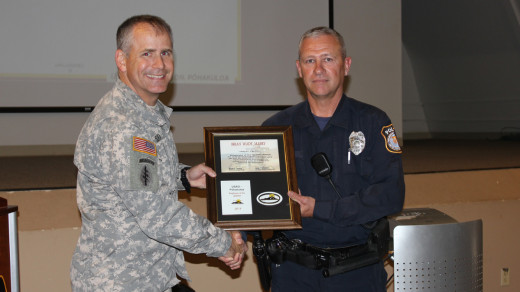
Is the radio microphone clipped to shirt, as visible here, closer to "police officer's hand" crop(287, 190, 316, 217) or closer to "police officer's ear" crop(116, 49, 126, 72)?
"police officer's hand" crop(287, 190, 316, 217)

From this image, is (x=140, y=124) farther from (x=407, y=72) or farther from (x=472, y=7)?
(x=407, y=72)

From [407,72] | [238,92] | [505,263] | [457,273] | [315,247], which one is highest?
[407,72]

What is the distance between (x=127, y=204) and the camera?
1919mm

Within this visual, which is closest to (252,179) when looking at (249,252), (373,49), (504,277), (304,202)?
(304,202)

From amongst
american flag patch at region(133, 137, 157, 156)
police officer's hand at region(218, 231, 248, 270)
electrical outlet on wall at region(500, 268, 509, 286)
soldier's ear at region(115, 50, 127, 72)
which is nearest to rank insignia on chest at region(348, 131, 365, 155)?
police officer's hand at region(218, 231, 248, 270)

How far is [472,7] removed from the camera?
855 cm

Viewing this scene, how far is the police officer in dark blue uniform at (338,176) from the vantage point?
2213 mm

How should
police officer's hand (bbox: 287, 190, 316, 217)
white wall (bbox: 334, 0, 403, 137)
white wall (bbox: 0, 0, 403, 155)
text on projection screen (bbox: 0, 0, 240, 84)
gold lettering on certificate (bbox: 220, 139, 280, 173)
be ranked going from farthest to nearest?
white wall (bbox: 334, 0, 403, 137) → white wall (bbox: 0, 0, 403, 155) → text on projection screen (bbox: 0, 0, 240, 84) → gold lettering on certificate (bbox: 220, 139, 280, 173) → police officer's hand (bbox: 287, 190, 316, 217)

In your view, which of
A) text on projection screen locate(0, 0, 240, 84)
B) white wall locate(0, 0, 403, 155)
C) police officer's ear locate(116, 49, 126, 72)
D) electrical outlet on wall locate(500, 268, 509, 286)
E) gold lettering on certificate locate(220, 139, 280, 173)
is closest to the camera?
Result: police officer's ear locate(116, 49, 126, 72)

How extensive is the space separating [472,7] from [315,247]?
7567 mm

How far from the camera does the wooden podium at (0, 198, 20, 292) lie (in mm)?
1905

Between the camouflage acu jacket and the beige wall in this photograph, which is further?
the beige wall

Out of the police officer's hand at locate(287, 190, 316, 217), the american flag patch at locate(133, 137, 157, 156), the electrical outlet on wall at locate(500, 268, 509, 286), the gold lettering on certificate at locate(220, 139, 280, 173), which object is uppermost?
the american flag patch at locate(133, 137, 157, 156)

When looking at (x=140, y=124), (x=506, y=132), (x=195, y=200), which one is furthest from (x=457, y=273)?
(x=506, y=132)
